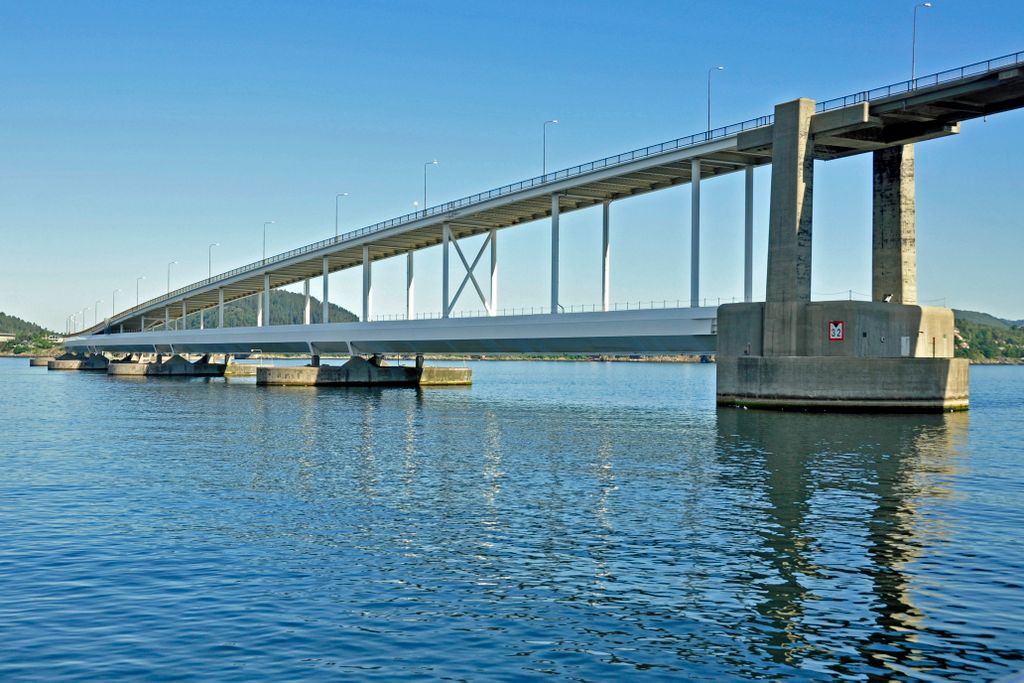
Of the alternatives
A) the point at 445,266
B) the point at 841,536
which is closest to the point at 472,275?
the point at 445,266

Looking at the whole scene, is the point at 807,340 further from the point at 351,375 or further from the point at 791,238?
the point at 351,375

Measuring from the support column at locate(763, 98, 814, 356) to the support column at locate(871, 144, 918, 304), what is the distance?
694 centimetres

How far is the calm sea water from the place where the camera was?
1277cm

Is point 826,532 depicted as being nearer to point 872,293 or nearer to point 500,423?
point 500,423

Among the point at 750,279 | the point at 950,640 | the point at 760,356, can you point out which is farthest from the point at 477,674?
the point at 750,279

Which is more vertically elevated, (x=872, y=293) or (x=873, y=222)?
(x=873, y=222)

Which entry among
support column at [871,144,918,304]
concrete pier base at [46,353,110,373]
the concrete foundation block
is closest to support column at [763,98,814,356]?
the concrete foundation block

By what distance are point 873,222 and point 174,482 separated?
48795 mm

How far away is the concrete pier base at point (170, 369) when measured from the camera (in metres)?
143

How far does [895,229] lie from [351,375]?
179 ft

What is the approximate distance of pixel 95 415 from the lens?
192 feet

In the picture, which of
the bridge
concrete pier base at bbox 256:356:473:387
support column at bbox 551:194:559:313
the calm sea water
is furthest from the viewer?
concrete pier base at bbox 256:356:473:387

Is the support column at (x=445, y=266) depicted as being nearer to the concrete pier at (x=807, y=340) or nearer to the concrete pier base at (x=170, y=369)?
the concrete pier at (x=807, y=340)

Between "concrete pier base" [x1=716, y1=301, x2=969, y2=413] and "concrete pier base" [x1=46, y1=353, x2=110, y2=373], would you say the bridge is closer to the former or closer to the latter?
"concrete pier base" [x1=716, y1=301, x2=969, y2=413]
